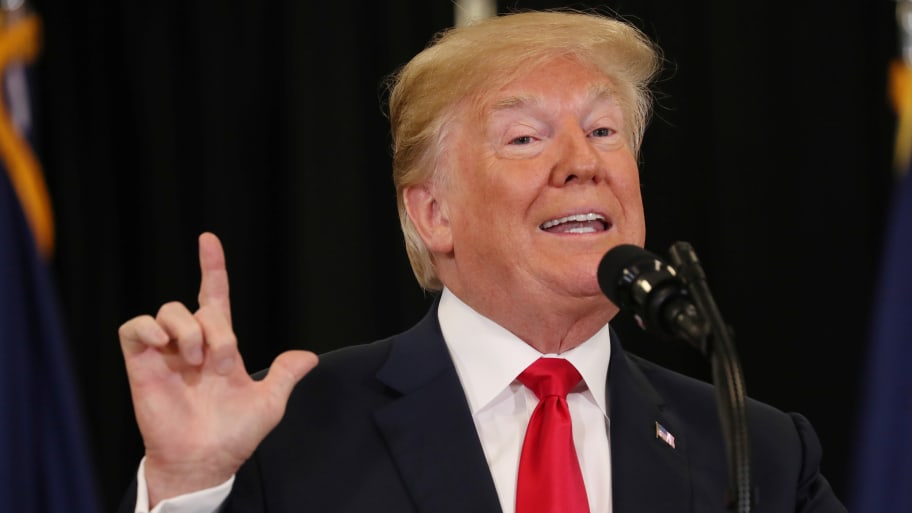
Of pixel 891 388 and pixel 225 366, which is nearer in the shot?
pixel 225 366

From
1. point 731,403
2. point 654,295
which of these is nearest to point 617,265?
point 654,295

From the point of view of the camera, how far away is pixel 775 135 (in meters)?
3.00

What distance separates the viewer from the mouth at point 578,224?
1.93 m

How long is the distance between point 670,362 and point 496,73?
1267 millimetres

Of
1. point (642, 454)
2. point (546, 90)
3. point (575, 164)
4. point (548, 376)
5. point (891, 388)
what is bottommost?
point (891, 388)

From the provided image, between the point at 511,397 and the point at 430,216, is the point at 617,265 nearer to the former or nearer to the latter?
the point at 511,397

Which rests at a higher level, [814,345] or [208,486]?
[208,486]

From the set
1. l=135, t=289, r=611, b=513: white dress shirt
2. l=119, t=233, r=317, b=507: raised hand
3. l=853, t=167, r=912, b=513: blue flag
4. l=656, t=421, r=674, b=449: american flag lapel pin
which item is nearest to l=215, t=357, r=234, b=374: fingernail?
l=119, t=233, r=317, b=507: raised hand

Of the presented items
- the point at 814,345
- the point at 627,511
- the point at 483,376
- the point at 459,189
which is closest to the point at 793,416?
the point at 627,511

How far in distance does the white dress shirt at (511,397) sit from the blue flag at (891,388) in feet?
3.30

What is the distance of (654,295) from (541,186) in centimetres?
62

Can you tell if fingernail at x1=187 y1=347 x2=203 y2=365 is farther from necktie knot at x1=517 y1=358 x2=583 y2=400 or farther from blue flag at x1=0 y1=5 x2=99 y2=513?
blue flag at x1=0 y1=5 x2=99 y2=513

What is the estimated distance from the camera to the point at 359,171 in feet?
9.84

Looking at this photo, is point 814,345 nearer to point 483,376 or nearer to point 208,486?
point 483,376
